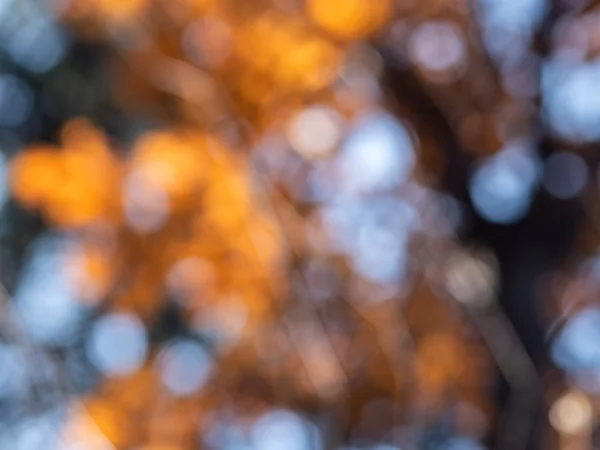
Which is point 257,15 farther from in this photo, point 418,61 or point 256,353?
point 256,353

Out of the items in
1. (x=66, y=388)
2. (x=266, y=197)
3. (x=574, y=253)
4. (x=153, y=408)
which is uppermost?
(x=266, y=197)

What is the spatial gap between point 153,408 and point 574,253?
6.04 feet

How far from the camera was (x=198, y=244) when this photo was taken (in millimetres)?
3080

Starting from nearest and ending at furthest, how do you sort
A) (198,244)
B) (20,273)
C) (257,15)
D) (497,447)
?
(497,447) < (257,15) < (198,244) < (20,273)

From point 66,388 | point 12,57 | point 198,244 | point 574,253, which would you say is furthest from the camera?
point 12,57

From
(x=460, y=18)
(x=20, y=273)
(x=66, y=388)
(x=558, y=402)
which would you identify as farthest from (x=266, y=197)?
(x=20, y=273)

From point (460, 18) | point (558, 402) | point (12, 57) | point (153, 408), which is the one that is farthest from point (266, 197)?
point (12, 57)

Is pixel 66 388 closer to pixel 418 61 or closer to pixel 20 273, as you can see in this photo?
pixel 418 61

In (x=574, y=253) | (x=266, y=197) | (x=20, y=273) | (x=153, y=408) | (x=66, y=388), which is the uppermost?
(x=266, y=197)

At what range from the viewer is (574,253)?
101 inches

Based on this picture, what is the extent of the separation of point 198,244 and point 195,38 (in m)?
0.85

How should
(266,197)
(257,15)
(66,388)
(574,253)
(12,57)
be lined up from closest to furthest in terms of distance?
(66,388) → (266,197) → (574,253) → (257,15) → (12,57)

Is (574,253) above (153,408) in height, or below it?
above

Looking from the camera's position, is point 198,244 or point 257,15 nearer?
point 257,15
